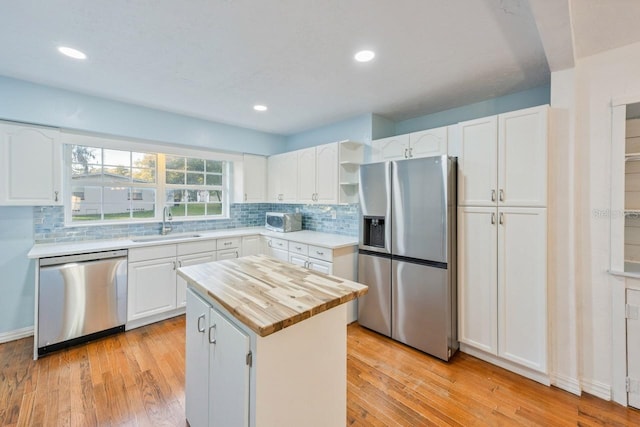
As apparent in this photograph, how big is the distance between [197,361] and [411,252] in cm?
193

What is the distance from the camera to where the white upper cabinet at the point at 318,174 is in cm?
337

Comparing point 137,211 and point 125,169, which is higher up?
point 125,169

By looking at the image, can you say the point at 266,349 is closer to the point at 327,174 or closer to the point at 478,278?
the point at 478,278

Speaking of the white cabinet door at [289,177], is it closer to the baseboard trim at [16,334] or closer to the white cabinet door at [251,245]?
the white cabinet door at [251,245]

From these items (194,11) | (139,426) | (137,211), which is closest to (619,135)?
(194,11)

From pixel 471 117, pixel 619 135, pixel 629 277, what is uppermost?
pixel 471 117

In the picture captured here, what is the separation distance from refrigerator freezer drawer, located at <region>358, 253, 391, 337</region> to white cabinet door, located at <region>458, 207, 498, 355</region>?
2.15ft

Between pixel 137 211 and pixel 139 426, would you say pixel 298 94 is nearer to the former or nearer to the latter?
pixel 137 211

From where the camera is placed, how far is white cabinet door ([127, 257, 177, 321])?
2.89 metres

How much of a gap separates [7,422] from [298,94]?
3.27 m

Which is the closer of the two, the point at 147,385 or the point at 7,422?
the point at 7,422

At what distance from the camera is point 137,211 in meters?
3.48

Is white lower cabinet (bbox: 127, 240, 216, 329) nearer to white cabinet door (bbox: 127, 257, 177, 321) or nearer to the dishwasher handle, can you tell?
white cabinet door (bbox: 127, 257, 177, 321)

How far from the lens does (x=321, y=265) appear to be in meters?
3.02
